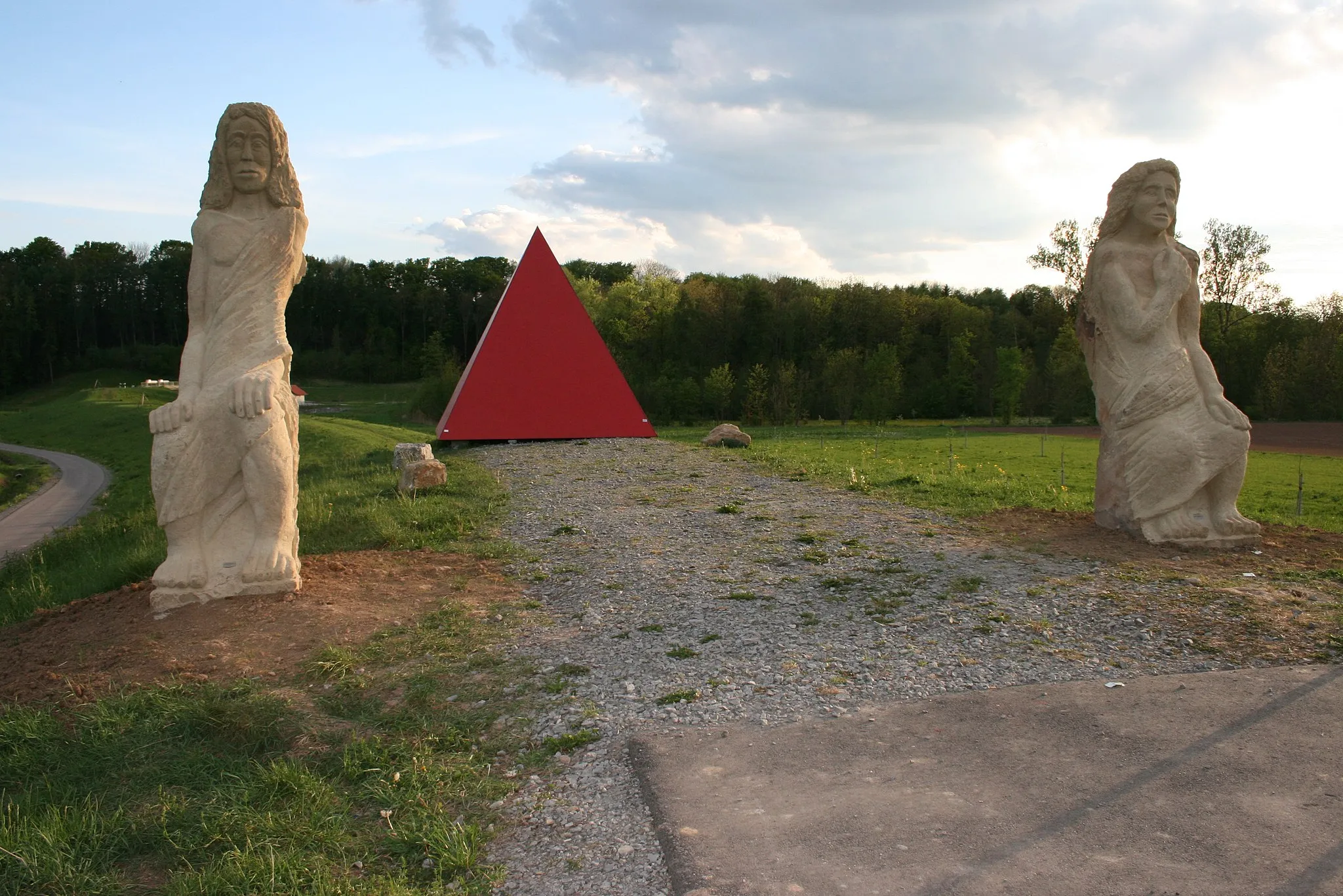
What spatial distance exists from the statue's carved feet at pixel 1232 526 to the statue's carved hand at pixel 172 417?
726 cm

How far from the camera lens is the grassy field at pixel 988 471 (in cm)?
983

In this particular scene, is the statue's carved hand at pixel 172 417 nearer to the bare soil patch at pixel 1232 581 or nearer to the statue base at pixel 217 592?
the statue base at pixel 217 592

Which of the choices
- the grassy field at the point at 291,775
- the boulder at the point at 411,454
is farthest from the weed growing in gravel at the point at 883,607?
the boulder at the point at 411,454

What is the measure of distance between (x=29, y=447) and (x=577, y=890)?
1224 inches

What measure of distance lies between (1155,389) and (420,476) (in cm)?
776

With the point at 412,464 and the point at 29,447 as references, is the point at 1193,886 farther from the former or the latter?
the point at 29,447

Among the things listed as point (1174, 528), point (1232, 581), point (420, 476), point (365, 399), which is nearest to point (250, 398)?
point (420, 476)

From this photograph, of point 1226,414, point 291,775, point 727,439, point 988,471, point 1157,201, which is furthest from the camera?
point 727,439

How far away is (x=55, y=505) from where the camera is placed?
53.6ft

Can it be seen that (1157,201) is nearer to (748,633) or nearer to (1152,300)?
(1152,300)

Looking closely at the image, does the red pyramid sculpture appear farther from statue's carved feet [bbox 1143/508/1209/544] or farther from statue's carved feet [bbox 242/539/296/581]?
statue's carved feet [bbox 1143/508/1209/544]

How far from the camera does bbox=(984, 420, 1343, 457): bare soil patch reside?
17766 millimetres

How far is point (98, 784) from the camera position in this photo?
10.9 feet

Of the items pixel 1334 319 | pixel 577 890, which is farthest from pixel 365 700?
pixel 1334 319
